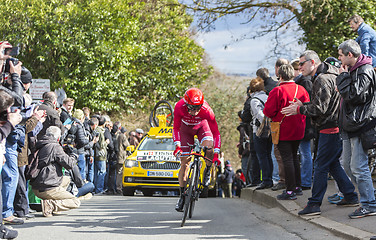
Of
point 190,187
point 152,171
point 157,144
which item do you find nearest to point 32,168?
point 190,187

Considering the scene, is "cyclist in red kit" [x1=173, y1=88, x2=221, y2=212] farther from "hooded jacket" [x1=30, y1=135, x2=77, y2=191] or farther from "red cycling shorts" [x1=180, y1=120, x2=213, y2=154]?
"hooded jacket" [x1=30, y1=135, x2=77, y2=191]

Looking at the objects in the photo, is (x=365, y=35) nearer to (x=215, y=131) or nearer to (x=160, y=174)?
(x=215, y=131)

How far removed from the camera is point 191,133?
10008 mm

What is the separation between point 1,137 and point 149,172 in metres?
9.11

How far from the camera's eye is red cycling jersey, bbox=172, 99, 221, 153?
31.8ft

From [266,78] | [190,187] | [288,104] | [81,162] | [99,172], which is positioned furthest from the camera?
[99,172]

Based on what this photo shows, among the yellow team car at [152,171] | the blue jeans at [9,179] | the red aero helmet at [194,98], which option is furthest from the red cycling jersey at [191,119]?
the yellow team car at [152,171]

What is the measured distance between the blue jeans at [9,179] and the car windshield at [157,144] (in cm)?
810

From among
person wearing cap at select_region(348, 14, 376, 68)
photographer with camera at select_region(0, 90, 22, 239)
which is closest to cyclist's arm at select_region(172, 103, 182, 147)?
photographer with camera at select_region(0, 90, 22, 239)

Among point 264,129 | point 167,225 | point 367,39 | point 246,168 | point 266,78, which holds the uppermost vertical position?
point 367,39

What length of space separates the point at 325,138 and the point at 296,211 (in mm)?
1363

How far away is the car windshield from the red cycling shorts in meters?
6.81

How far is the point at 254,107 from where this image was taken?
Result: 39.2ft

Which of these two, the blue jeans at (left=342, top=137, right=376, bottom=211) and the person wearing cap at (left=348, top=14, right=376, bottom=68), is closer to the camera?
the blue jeans at (left=342, top=137, right=376, bottom=211)
